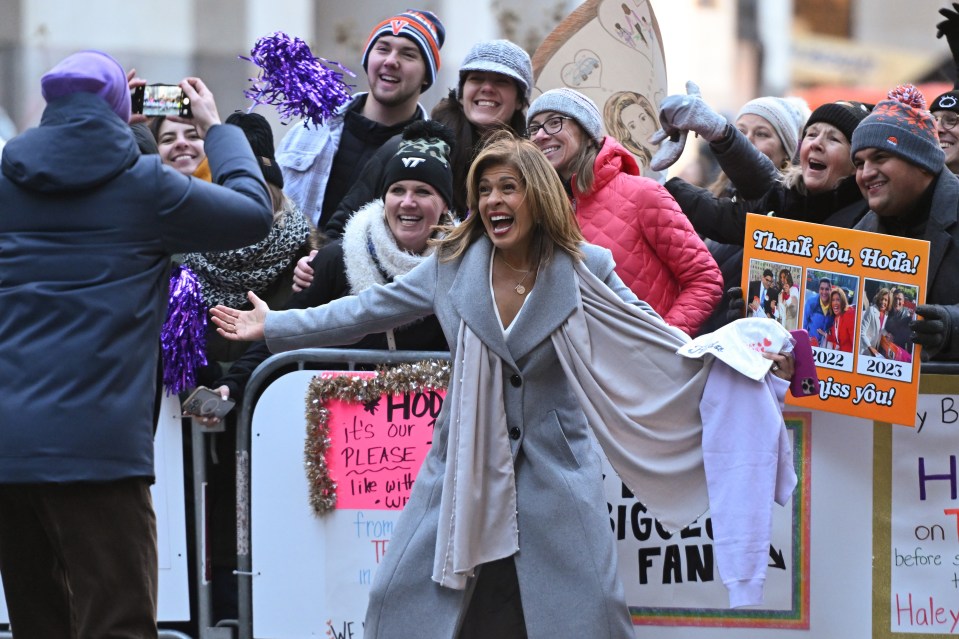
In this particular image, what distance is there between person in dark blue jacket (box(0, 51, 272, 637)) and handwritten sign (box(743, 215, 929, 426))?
6.77 ft

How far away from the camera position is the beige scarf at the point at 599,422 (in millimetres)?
4969

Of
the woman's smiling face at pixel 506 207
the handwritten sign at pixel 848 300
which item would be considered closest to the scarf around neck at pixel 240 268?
the woman's smiling face at pixel 506 207

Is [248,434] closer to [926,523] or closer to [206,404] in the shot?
[206,404]

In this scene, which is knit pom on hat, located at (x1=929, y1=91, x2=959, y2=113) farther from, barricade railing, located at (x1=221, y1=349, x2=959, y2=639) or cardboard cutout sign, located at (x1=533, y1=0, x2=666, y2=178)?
barricade railing, located at (x1=221, y1=349, x2=959, y2=639)

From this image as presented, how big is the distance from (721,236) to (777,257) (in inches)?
36.6

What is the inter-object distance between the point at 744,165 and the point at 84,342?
119 inches

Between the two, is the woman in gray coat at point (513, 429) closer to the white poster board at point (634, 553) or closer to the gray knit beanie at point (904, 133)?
the white poster board at point (634, 553)

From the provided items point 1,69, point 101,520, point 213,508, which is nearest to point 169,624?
point 213,508

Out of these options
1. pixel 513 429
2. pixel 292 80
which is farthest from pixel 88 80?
pixel 292 80

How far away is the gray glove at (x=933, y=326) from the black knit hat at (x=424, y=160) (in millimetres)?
1941

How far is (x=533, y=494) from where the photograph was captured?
505 cm

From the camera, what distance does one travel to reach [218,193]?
486cm

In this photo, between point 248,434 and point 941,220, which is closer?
point 941,220

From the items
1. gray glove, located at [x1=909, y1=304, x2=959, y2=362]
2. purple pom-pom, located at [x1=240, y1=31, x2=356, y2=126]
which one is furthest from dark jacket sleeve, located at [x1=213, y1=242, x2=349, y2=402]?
gray glove, located at [x1=909, y1=304, x2=959, y2=362]
